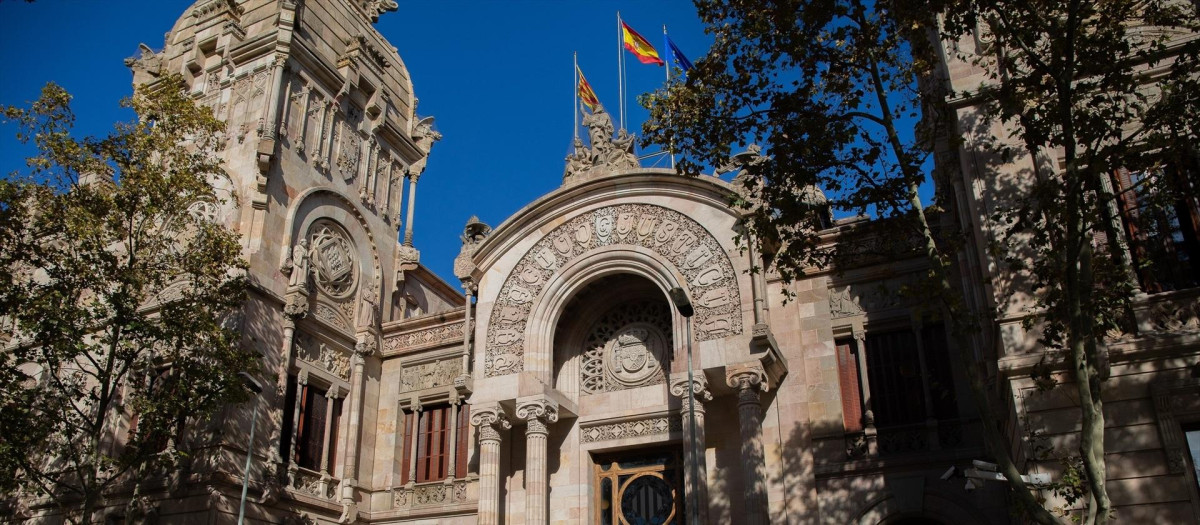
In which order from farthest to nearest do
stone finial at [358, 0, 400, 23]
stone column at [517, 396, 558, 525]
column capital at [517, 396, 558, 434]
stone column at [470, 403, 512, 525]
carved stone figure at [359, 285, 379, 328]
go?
stone finial at [358, 0, 400, 23], carved stone figure at [359, 285, 379, 328], column capital at [517, 396, 558, 434], stone column at [470, 403, 512, 525], stone column at [517, 396, 558, 525]

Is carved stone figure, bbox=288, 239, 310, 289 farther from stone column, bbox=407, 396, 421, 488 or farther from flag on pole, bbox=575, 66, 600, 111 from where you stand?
flag on pole, bbox=575, 66, 600, 111

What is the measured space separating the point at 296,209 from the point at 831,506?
1401 cm

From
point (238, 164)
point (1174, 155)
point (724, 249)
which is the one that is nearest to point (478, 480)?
point (724, 249)

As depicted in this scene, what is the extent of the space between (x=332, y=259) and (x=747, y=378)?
37.5 ft

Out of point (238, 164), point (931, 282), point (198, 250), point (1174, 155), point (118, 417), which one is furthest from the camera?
point (238, 164)

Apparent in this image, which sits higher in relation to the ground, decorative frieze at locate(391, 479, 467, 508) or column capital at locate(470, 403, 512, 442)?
column capital at locate(470, 403, 512, 442)

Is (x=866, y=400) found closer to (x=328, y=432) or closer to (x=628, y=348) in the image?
(x=628, y=348)

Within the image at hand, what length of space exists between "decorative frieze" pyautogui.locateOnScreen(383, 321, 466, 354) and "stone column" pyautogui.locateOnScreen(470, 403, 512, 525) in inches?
147

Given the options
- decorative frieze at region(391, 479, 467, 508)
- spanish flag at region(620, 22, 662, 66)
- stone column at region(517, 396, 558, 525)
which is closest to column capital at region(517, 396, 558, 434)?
stone column at region(517, 396, 558, 525)

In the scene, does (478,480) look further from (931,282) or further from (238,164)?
(931,282)

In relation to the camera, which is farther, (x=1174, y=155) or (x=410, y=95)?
(x=410, y=95)

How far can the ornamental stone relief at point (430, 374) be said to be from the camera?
2281cm

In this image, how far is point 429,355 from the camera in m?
23.2

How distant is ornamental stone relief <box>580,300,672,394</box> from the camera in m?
20.6
